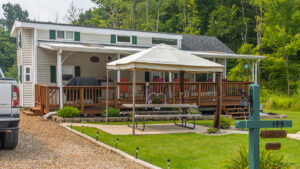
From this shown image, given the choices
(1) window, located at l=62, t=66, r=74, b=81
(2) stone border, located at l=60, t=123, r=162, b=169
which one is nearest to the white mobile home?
(1) window, located at l=62, t=66, r=74, b=81

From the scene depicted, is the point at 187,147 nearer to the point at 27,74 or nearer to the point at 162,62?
the point at 162,62

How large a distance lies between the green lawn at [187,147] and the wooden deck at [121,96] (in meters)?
3.35

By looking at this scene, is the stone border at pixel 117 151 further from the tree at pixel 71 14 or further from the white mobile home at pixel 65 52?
the tree at pixel 71 14

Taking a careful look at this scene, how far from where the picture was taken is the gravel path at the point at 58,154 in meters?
5.80

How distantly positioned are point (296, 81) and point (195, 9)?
662 inches

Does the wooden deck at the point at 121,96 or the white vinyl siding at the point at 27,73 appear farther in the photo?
the white vinyl siding at the point at 27,73

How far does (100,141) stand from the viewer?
7.96 meters

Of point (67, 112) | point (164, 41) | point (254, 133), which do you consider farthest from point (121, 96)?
point (254, 133)

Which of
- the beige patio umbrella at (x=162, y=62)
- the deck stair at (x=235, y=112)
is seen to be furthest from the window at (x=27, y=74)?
the deck stair at (x=235, y=112)

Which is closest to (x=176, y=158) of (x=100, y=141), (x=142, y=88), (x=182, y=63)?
(x=100, y=141)

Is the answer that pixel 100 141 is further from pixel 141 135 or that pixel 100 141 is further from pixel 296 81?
pixel 296 81

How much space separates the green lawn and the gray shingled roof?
1444 cm

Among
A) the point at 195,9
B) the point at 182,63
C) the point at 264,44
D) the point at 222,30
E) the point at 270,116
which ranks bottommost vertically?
the point at 270,116

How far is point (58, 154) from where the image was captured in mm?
6633
